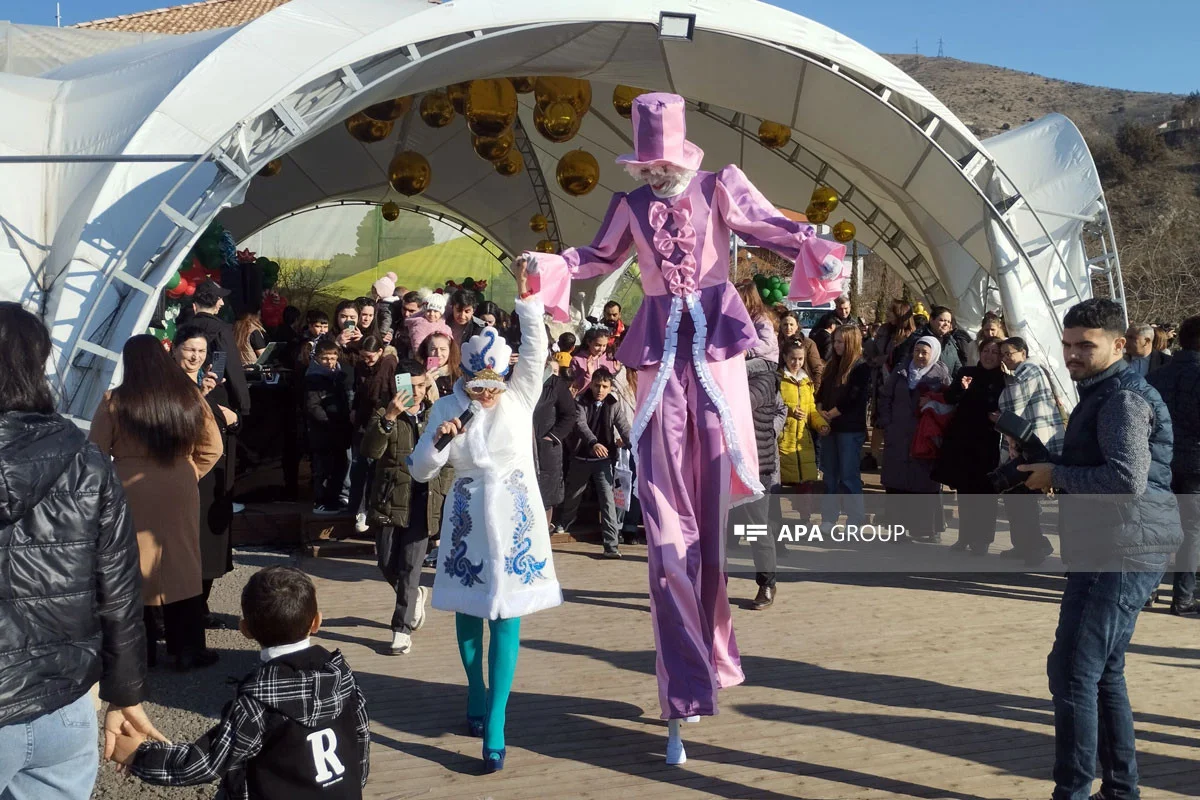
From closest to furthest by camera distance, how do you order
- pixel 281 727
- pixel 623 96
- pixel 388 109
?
pixel 281 727
pixel 388 109
pixel 623 96

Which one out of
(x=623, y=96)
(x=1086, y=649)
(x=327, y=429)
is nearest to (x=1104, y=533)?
(x=1086, y=649)

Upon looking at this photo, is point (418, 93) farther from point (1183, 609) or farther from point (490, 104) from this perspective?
point (1183, 609)

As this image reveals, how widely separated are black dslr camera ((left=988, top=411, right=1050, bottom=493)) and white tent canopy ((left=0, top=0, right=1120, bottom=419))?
5.48 metres

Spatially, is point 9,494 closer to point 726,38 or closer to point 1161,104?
point 726,38

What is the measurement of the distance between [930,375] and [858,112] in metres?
3.02

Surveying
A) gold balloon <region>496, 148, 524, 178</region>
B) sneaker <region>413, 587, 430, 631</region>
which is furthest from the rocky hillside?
sneaker <region>413, 587, 430, 631</region>

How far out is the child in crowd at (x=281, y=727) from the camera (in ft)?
8.23

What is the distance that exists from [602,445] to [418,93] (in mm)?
4138

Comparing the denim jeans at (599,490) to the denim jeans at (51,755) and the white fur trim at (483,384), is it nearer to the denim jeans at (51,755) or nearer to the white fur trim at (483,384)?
the white fur trim at (483,384)

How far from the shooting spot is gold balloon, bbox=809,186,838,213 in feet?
40.9

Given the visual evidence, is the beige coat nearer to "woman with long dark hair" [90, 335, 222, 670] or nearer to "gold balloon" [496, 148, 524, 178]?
"woman with long dark hair" [90, 335, 222, 670]

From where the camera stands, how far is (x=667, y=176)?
4.48 m

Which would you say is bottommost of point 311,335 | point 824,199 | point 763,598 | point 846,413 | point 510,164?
point 763,598

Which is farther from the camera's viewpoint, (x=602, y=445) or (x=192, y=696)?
(x=602, y=445)
